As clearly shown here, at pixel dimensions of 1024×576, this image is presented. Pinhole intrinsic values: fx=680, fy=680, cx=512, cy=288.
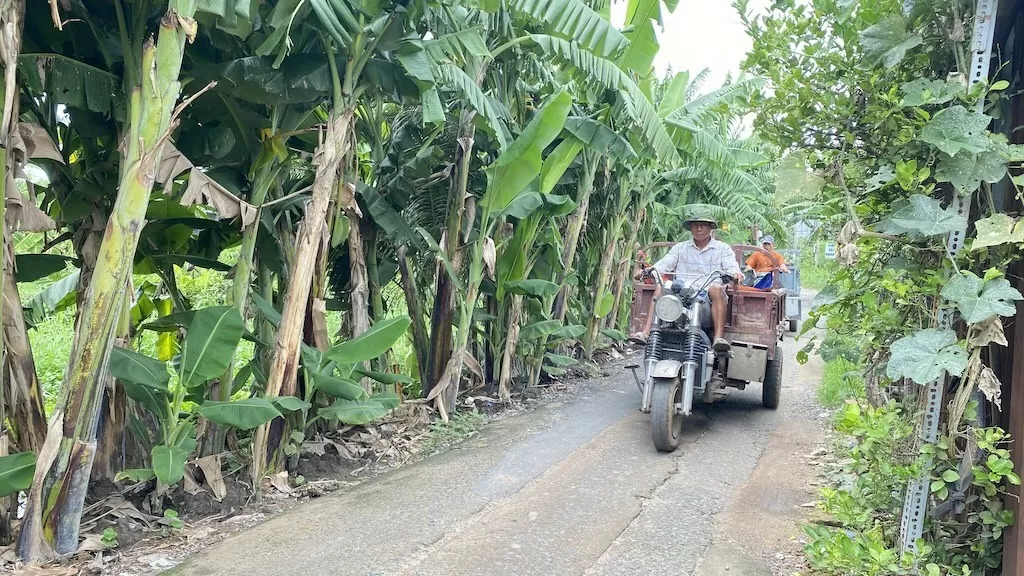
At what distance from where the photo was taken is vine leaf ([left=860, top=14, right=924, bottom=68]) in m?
2.80

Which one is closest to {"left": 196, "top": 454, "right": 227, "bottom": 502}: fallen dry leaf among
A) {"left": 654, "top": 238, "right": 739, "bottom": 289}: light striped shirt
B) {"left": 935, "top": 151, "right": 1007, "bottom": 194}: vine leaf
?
{"left": 654, "top": 238, "right": 739, "bottom": 289}: light striped shirt

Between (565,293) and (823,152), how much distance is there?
6.21 m

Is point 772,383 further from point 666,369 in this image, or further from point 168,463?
point 168,463

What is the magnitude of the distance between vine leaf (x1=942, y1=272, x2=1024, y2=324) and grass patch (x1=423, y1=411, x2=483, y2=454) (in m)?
4.53

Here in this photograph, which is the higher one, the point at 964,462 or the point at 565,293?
the point at 565,293

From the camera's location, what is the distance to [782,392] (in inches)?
344

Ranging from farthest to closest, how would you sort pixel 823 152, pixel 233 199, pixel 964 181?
pixel 233 199, pixel 823 152, pixel 964 181

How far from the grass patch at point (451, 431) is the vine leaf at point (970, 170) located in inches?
183

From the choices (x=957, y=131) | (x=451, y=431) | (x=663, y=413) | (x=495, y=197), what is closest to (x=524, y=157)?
(x=495, y=197)

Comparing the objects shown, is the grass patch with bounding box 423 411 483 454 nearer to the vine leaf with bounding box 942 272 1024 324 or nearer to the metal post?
the metal post

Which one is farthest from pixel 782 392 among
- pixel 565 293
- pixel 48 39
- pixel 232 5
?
pixel 48 39

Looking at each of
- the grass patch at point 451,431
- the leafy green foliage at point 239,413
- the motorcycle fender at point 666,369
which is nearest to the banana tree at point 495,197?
the grass patch at point 451,431

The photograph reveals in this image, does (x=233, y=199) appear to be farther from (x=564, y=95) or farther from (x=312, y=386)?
(x=564, y=95)

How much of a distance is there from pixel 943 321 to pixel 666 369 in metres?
3.06
